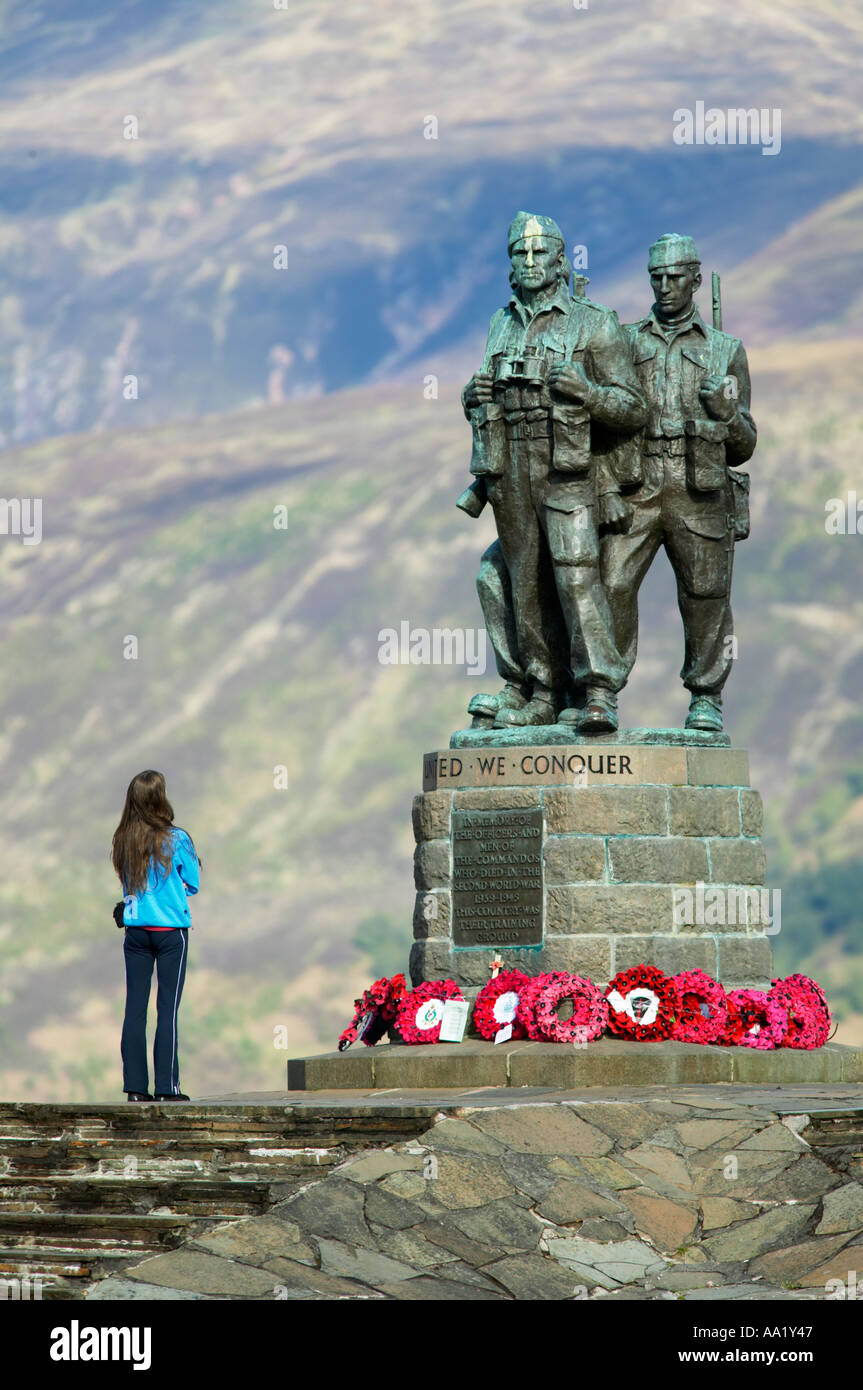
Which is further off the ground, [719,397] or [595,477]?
[719,397]

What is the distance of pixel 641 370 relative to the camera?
15.5 metres

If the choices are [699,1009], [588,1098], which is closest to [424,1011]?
[699,1009]

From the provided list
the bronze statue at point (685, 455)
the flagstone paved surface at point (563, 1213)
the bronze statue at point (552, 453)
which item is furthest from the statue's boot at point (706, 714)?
the flagstone paved surface at point (563, 1213)

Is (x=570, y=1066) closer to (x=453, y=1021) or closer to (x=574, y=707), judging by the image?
(x=453, y=1021)

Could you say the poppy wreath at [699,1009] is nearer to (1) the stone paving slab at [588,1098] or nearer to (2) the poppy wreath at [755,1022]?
(2) the poppy wreath at [755,1022]

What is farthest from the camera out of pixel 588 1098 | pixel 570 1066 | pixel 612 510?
pixel 612 510

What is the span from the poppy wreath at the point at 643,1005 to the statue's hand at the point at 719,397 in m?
3.88

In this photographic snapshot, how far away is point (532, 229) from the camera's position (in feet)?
49.5

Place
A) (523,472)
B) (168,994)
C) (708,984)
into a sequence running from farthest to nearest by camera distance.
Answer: (523,472), (708,984), (168,994)

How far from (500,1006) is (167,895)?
2.41 meters

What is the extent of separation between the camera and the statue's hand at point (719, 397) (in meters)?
15.3
